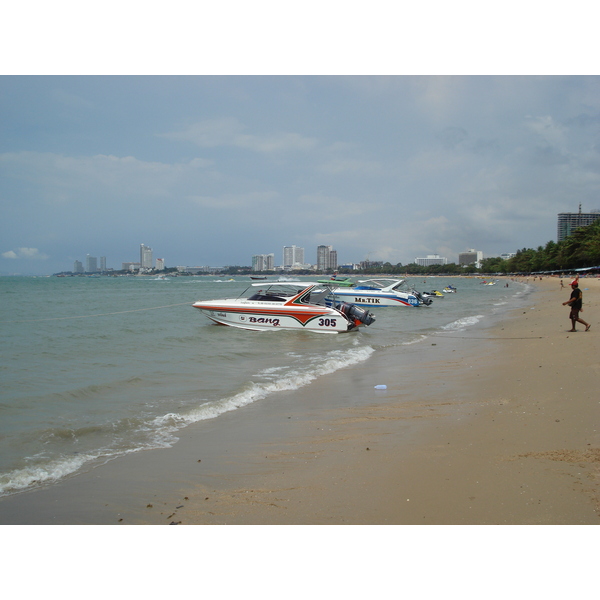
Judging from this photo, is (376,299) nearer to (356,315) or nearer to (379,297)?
(379,297)

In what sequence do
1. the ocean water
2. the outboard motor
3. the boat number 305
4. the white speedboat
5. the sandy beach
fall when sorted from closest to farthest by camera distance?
the sandy beach, the ocean water, the boat number 305, the outboard motor, the white speedboat

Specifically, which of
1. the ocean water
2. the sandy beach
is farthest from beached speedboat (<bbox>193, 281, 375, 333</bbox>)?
the sandy beach

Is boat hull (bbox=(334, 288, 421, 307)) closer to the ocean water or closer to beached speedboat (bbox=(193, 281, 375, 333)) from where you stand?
the ocean water

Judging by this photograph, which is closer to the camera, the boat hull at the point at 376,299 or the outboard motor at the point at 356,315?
the outboard motor at the point at 356,315

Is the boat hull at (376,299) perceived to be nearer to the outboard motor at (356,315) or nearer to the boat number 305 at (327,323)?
the outboard motor at (356,315)

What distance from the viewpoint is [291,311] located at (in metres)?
19.5

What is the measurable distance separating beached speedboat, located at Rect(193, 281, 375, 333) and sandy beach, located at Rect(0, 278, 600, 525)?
10.3 m

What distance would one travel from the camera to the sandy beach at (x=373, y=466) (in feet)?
13.3

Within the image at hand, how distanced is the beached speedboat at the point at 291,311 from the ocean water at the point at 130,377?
1.81 ft

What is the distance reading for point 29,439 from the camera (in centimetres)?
659

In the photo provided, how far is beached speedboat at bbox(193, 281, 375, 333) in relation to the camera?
758 inches

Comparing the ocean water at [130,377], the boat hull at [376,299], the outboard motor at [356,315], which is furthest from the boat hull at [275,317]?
the boat hull at [376,299]

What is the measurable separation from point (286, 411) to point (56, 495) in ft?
12.6

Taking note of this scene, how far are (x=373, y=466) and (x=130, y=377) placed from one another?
748cm
